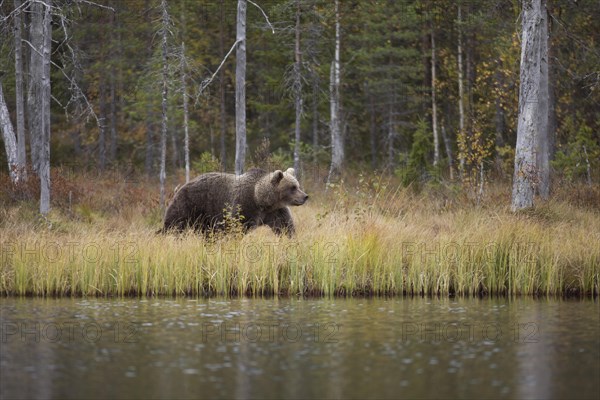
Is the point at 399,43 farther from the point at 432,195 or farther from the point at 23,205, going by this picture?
the point at 23,205

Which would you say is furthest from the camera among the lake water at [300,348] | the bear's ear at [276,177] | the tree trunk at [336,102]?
the tree trunk at [336,102]

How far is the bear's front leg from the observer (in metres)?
13.5

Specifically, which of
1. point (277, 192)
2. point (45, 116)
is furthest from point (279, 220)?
point (45, 116)

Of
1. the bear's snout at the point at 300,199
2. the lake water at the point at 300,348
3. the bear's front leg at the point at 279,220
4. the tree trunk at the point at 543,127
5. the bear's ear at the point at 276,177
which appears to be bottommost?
the lake water at the point at 300,348

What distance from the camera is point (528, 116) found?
15977mm

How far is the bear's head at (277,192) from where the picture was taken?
13578mm

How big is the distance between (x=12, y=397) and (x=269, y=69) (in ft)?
95.4

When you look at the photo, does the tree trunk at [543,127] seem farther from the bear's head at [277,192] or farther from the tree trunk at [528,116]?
the bear's head at [277,192]

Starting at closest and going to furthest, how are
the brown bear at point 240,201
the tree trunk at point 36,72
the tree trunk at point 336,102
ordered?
1. the brown bear at point 240,201
2. the tree trunk at point 36,72
3. the tree trunk at point 336,102

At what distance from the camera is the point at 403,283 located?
37.1ft

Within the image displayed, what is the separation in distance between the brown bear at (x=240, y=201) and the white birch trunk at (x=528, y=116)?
15.2ft

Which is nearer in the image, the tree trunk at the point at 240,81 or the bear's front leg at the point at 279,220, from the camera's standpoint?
the bear's front leg at the point at 279,220

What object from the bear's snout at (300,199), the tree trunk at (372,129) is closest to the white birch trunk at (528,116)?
the bear's snout at (300,199)

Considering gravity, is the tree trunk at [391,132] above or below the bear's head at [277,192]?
above
